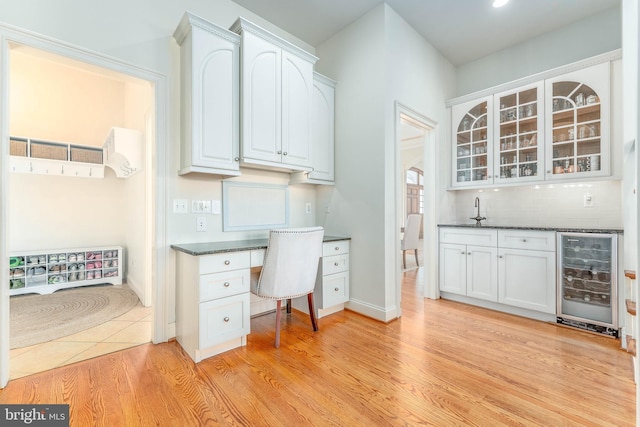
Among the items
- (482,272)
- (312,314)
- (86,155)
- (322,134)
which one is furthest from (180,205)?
(482,272)

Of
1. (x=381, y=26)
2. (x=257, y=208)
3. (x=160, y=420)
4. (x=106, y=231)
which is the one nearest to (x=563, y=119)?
(x=381, y=26)

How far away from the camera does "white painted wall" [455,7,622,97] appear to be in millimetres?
2723

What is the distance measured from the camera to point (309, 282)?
2.37 meters

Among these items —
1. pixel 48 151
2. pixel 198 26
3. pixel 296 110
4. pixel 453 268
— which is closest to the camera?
pixel 198 26

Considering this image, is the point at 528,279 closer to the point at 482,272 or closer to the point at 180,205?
the point at 482,272

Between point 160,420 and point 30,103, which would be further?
point 30,103

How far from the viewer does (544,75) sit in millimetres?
2904

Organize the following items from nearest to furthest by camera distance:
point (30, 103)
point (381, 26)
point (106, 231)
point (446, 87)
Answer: point (381, 26) → point (446, 87) → point (30, 103) → point (106, 231)

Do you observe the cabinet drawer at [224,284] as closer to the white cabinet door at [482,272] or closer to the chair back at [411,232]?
the white cabinet door at [482,272]

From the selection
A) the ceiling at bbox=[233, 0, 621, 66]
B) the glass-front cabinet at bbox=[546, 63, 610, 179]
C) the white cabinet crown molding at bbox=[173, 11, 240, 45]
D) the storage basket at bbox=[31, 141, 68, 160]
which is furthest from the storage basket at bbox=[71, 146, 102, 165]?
the glass-front cabinet at bbox=[546, 63, 610, 179]

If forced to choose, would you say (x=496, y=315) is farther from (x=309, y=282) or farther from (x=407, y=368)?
(x=309, y=282)

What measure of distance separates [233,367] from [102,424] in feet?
2.37

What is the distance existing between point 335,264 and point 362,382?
1.23 meters

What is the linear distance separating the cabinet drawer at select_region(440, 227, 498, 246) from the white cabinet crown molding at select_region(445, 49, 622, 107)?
65.8 inches
